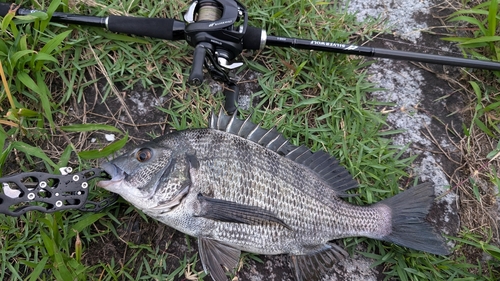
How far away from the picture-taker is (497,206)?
339 centimetres

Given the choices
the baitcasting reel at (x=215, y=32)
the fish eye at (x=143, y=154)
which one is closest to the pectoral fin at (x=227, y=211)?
the fish eye at (x=143, y=154)

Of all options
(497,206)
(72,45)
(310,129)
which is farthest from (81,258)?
(497,206)

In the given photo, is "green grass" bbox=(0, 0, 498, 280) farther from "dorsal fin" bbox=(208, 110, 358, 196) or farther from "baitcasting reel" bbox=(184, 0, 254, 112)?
"baitcasting reel" bbox=(184, 0, 254, 112)

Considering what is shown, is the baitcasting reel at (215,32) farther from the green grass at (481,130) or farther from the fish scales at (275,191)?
the green grass at (481,130)

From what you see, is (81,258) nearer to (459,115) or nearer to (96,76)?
(96,76)

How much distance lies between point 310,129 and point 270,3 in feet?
4.14

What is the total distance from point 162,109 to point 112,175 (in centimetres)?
90

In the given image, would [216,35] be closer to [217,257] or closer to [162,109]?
[162,109]

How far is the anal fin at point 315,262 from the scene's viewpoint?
2979 millimetres

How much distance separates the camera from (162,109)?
3.36 m

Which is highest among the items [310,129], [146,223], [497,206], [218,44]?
[218,44]

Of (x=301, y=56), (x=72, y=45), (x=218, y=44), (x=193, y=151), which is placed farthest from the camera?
(x=301, y=56)

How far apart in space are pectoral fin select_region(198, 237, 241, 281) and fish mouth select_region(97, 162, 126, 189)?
2.32ft

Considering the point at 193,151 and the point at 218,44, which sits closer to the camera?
the point at 193,151
